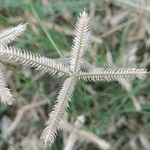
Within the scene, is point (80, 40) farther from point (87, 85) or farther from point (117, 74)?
point (87, 85)

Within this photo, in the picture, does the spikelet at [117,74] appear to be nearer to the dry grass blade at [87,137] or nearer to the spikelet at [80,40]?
the spikelet at [80,40]

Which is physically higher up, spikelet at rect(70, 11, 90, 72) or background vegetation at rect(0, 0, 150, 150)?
spikelet at rect(70, 11, 90, 72)

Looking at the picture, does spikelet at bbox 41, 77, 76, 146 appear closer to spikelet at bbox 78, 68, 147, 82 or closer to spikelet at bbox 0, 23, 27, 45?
spikelet at bbox 78, 68, 147, 82

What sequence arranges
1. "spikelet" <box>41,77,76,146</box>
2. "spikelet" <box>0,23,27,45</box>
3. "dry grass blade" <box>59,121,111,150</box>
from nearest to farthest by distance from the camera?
"spikelet" <box>41,77,76,146</box> → "spikelet" <box>0,23,27,45</box> → "dry grass blade" <box>59,121,111,150</box>

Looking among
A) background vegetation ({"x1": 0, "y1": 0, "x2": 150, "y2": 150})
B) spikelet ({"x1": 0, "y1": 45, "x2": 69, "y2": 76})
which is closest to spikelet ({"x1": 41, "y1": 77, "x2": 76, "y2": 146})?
spikelet ({"x1": 0, "y1": 45, "x2": 69, "y2": 76})

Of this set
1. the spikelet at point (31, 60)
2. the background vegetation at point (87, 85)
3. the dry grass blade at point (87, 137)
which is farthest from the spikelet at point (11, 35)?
the dry grass blade at point (87, 137)
